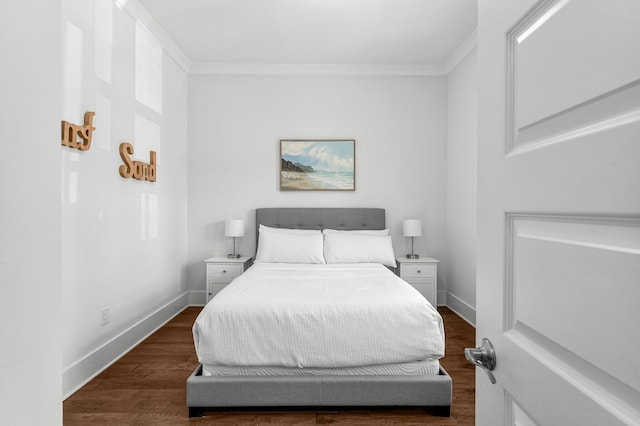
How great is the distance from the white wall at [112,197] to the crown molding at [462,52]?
10.3 ft

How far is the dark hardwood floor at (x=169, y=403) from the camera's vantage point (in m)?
2.18

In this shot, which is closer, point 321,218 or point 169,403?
point 169,403

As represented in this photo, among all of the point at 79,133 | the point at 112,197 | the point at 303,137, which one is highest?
the point at 303,137

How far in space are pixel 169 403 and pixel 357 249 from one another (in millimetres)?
2338

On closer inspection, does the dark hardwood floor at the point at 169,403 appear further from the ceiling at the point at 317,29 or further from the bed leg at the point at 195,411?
the ceiling at the point at 317,29

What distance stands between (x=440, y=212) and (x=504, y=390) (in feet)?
13.6

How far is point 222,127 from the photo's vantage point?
473 centimetres

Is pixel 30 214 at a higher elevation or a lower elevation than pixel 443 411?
higher

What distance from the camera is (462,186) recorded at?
13.8 ft

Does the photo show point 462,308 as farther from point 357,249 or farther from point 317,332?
point 317,332

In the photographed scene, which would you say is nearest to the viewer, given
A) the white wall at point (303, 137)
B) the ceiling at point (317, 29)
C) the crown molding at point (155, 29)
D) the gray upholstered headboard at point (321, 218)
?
the crown molding at point (155, 29)

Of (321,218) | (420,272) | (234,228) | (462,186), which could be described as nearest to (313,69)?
(321,218)

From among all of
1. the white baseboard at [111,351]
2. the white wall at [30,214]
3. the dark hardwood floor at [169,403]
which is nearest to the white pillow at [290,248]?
the white baseboard at [111,351]

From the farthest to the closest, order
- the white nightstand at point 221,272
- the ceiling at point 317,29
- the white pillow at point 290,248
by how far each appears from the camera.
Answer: the white nightstand at point 221,272 → the white pillow at point 290,248 → the ceiling at point 317,29
